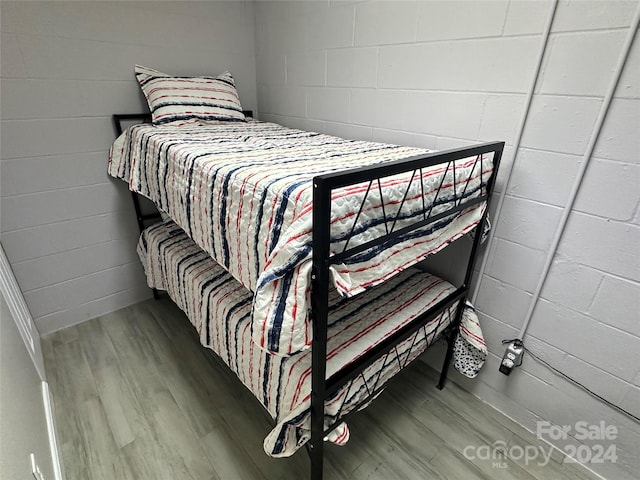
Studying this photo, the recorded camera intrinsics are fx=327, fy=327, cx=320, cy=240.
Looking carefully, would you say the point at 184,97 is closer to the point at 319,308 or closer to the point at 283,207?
the point at 283,207

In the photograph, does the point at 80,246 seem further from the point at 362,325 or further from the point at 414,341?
the point at 414,341

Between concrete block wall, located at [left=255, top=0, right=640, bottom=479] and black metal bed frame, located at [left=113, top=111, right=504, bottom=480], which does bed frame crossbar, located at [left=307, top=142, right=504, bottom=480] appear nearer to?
black metal bed frame, located at [left=113, top=111, right=504, bottom=480]

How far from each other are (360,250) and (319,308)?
6.0 inches

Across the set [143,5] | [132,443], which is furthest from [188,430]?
[143,5]

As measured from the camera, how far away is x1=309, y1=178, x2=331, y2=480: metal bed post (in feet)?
2.00

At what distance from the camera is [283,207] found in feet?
2.38

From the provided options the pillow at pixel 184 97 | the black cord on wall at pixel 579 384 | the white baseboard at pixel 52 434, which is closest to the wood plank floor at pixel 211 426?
the white baseboard at pixel 52 434

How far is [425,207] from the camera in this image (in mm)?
854

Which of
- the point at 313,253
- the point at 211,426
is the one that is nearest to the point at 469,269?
the point at 313,253

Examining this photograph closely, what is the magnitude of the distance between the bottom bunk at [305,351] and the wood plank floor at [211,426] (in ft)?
0.93

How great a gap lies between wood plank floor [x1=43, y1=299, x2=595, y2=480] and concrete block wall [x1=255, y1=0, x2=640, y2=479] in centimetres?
19

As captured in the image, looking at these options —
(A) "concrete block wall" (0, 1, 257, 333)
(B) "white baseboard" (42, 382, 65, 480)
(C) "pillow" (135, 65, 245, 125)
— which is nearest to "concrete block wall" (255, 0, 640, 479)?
(C) "pillow" (135, 65, 245, 125)

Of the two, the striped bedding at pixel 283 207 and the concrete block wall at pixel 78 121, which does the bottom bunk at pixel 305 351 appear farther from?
the concrete block wall at pixel 78 121

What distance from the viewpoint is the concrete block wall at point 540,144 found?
92 centimetres
